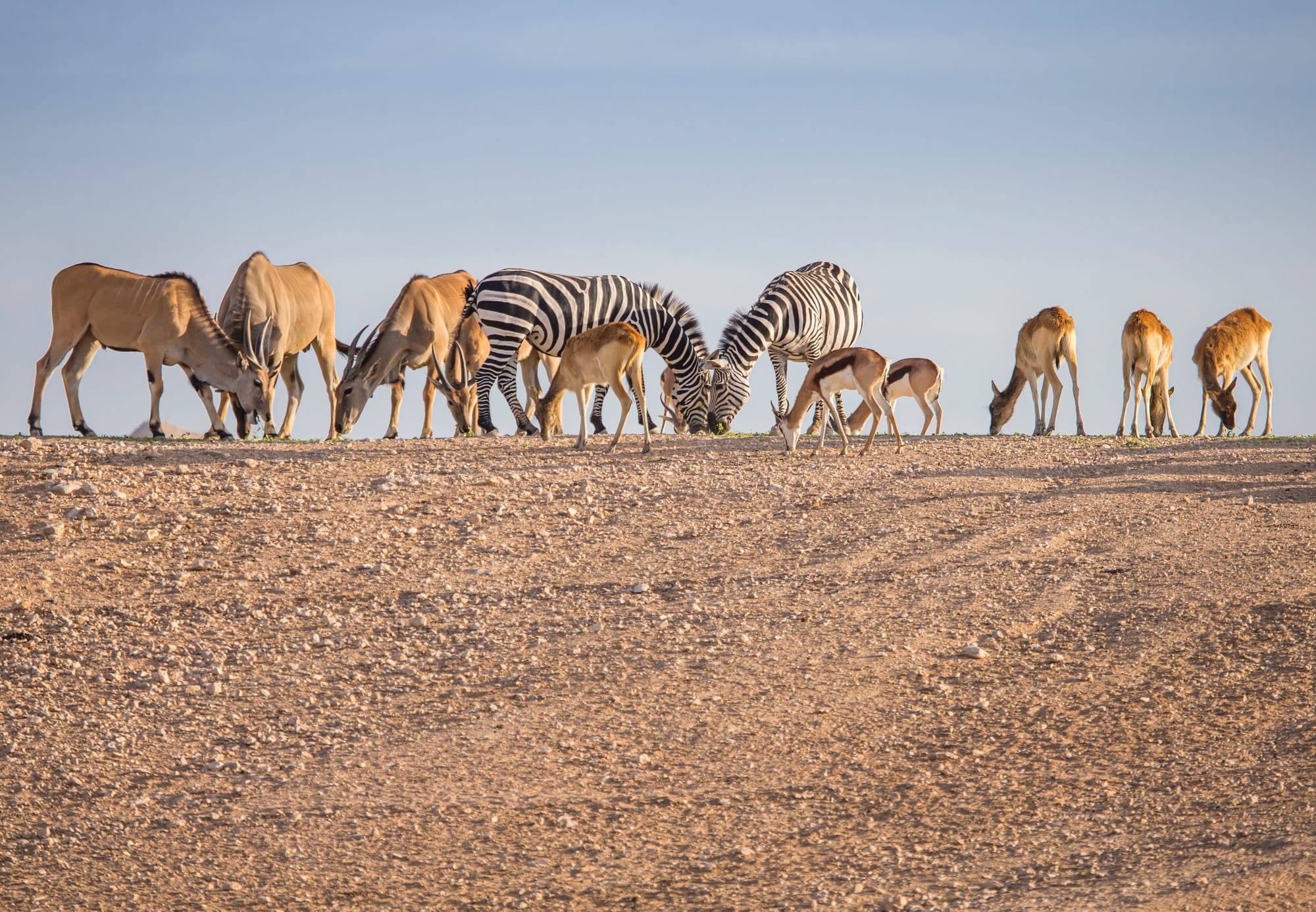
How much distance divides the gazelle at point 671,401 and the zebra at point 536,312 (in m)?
1.34

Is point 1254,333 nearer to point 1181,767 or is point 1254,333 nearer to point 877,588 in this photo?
point 877,588

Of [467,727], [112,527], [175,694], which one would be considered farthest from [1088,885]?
[112,527]

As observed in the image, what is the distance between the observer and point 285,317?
19.6m

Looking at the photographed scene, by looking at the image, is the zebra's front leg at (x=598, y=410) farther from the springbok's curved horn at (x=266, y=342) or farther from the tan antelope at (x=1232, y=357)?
the tan antelope at (x=1232, y=357)

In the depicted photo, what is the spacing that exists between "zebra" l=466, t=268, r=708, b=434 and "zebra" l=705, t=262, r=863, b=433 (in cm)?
139

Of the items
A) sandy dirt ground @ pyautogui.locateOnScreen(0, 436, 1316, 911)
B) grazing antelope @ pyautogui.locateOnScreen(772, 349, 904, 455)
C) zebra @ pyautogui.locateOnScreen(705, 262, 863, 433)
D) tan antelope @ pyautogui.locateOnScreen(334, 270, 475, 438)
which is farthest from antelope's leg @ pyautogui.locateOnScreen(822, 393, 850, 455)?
tan antelope @ pyautogui.locateOnScreen(334, 270, 475, 438)

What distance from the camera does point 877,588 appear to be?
10.2 metres

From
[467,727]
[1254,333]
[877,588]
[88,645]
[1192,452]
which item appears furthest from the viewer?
[1254,333]

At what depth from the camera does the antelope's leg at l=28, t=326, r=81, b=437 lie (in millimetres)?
17562

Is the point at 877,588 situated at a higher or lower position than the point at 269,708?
higher

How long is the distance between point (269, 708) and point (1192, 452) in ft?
36.2

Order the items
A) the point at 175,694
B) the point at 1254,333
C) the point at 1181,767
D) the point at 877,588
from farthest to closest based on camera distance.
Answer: the point at 1254,333 < the point at 877,588 < the point at 175,694 < the point at 1181,767

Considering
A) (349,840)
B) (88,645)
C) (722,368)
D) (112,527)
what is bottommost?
(349,840)

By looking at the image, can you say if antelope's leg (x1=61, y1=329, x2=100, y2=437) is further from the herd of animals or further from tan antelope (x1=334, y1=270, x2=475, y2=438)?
tan antelope (x1=334, y1=270, x2=475, y2=438)
